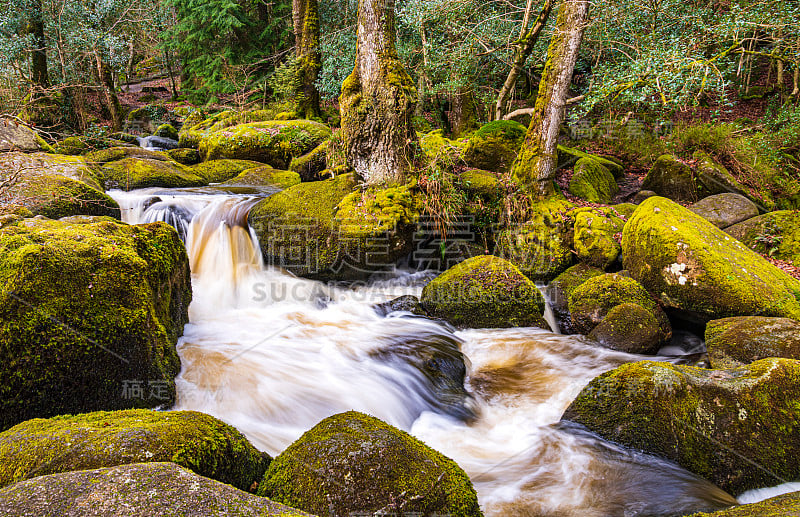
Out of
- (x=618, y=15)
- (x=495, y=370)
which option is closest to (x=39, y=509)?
(x=495, y=370)

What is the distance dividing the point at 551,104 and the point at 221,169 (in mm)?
8647

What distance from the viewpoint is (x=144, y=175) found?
9664 mm

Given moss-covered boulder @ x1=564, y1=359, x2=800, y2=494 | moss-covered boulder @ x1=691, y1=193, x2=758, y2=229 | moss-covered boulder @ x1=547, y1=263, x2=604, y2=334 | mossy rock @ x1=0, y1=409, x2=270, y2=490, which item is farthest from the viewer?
moss-covered boulder @ x1=691, y1=193, x2=758, y2=229

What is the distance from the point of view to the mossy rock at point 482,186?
8.47m

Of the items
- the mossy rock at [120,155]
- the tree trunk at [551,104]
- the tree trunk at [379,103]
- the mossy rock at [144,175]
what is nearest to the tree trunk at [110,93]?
the mossy rock at [120,155]

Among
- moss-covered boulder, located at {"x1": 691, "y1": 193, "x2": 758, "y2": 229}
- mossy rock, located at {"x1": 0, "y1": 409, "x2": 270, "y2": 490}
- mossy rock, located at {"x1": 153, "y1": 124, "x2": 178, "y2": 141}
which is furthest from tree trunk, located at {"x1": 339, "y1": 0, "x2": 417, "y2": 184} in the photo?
mossy rock, located at {"x1": 153, "y1": 124, "x2": 178, "y2": 141}

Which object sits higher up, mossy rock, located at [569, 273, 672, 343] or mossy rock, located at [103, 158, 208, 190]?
mossy rock, located at [103, 158, 208, 190]

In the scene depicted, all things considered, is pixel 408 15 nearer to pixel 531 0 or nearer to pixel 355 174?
pixel 531 0

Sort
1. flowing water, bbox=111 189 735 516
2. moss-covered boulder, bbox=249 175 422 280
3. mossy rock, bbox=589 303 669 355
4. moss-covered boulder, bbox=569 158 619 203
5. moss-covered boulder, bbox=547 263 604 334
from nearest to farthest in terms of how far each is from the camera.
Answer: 1. flowing water, bbox=111 189 735 516
2. mossy rock, bbox=589 303 669 355
3. moss-covered boulder, bbox=547 263 604 334
4. moss-covered boulder, bbox=249 175 422 280
5. moss-covered boulder, bbox=569 158 619 203

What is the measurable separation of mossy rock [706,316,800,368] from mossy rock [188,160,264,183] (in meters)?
10.9

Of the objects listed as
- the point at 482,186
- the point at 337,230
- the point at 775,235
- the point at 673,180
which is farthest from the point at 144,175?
the point at 775,235

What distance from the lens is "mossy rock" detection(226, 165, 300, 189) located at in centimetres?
1066

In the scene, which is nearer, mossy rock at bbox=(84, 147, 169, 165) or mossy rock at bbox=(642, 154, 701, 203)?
mossy rock at bbox=(642, 154, 701, 203)

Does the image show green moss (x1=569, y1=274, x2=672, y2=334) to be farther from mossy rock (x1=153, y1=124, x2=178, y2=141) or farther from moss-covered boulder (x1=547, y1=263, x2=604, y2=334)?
mossy rock (x1=153, y1=124, x2=178, y2=141)
